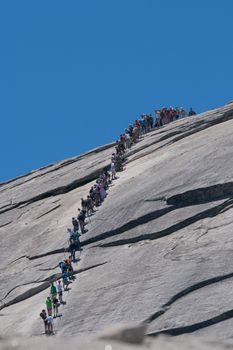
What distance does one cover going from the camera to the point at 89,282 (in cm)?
4400

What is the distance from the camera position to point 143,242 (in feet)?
152

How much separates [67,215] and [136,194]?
552cm

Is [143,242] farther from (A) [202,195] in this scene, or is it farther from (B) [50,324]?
(B) [50,324]

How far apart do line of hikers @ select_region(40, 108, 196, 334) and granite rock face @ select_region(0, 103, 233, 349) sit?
47cm

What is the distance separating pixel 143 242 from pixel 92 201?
7823mm

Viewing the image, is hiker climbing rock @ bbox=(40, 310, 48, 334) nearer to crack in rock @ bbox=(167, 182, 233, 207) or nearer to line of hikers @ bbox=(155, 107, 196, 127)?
crack in rock @ bbox=(167, 182, 233, 207)

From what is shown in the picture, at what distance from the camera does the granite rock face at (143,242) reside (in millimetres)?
38750

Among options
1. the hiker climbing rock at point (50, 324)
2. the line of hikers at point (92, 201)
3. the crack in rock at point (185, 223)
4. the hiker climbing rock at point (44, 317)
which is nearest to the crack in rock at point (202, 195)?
the crack in rock at point (185, 223)

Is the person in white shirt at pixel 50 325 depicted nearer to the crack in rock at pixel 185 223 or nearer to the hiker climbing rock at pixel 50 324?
the hiker climbing rock at pixel 50 324

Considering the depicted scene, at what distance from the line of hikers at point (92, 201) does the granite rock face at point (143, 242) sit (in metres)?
0.47

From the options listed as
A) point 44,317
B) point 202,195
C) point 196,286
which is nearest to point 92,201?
point 202,195

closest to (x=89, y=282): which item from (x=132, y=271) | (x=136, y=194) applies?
(x=132, y=271)

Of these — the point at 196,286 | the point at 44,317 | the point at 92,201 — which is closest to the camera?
the point at 196,286

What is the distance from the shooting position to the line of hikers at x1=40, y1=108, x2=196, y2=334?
139 feet
